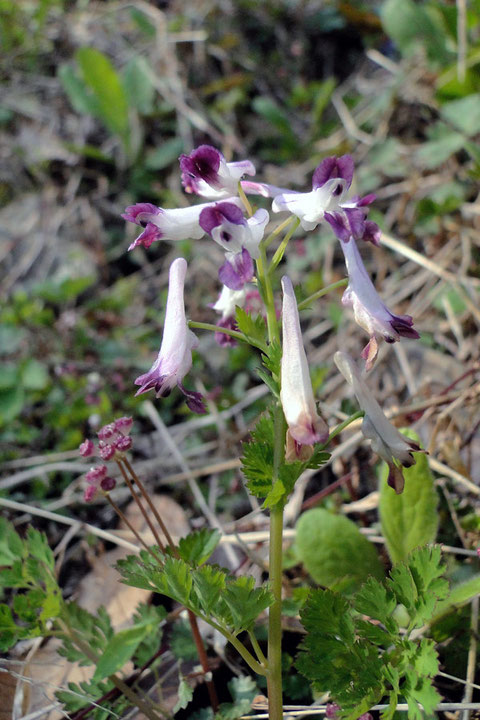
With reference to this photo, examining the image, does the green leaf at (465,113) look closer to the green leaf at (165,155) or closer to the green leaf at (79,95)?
the green leaf at (165,155)

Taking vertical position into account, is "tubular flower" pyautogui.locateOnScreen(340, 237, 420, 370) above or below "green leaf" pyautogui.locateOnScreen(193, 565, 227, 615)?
above

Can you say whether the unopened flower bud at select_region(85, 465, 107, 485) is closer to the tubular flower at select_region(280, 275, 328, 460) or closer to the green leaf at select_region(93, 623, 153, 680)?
the green leaf at select_region(93, 623, 153, 680)

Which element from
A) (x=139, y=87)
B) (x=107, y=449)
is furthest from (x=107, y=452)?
(x=139, y=87)

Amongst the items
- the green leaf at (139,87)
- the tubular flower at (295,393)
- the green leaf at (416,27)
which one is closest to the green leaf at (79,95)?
the green leaf at (139,87)

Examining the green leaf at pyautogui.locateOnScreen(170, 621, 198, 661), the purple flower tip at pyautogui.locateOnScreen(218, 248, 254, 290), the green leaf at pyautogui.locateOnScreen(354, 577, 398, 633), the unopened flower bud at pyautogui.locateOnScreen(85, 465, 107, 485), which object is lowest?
the green leaf at pyautogui.locateOnScreen(170, 621, 198, 661)

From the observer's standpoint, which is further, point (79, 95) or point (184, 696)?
point (79, 95)

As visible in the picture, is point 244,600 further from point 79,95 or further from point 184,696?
point 79,95

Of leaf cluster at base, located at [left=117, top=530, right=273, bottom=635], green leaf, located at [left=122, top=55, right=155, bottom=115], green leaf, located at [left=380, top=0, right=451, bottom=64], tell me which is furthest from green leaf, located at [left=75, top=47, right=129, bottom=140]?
leaf cluster at base, located at [left=117, top=530, right=273, bottom=635]
